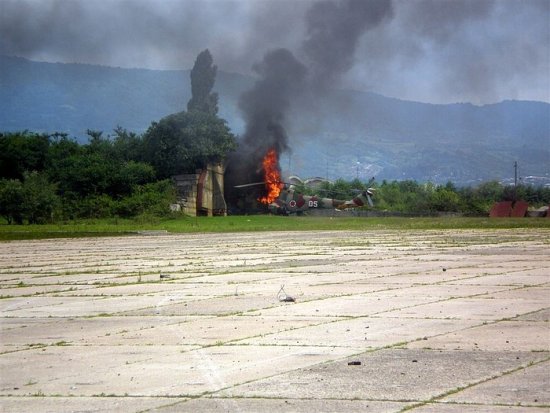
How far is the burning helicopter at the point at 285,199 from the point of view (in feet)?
309

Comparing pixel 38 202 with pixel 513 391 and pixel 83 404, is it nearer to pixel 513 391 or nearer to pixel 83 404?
pixel 83 404

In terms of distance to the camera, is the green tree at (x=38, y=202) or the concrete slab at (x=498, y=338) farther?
the green tree at (x=38, y=202)

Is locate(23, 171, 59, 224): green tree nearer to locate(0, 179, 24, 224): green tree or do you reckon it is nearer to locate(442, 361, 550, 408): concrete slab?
locate(0, 179, 24, 224): green tree

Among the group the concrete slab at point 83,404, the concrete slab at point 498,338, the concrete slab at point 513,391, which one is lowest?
the concrete slab at point 83,404

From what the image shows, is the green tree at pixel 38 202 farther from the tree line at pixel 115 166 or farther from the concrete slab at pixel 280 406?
the concrete slab at pixel 280 406

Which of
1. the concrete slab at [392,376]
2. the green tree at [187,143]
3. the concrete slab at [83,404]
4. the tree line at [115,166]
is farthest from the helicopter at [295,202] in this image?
the concrete slab at [83,404]

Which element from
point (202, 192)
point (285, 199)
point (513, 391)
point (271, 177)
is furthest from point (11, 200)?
point (513, 391)

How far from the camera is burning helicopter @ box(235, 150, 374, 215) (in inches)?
3703

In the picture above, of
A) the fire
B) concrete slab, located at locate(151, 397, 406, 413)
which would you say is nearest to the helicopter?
the fire

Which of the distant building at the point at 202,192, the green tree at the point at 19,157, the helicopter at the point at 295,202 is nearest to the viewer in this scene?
the distant building at the point at 202,192

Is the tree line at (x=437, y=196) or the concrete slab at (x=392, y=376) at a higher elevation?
the tree line at (x=437, y=196)

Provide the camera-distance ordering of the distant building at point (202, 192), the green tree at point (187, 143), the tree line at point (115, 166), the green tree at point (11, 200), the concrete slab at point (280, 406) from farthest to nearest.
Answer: the green tree at point (187, 143) → the distant building at point (202, 192) → the tree line at point (115, 166) → the green tree at point (11, 200) → the concrete slab at point (280, 406)

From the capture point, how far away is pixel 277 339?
45.6 feet

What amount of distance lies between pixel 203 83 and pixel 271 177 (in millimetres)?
13362
